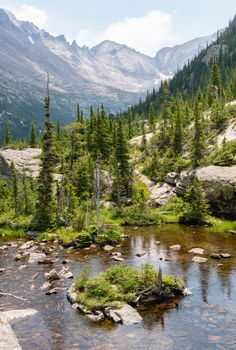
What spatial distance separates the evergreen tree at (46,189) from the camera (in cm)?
6194

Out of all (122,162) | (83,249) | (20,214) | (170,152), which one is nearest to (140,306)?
(83,249)

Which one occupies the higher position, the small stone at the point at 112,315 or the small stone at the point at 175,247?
the small stone at the point at 175,247

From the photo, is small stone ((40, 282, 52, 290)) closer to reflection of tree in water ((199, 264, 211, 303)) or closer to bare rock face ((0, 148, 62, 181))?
reflection of tree in water ((199, 264, 211, 303))

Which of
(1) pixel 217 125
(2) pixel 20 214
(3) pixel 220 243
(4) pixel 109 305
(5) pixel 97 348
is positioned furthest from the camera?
(1) pixel 217 125

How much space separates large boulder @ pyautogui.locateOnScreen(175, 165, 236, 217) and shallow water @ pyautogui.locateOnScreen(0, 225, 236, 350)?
70.4 ft

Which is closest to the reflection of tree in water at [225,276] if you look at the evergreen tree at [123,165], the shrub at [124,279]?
the shrub at [124,279]

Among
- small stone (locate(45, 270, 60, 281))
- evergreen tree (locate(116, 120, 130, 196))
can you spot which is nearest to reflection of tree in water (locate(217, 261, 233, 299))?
small stone (locate(45, 270, 60, 281))

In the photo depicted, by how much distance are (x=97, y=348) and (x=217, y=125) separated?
7349 cm

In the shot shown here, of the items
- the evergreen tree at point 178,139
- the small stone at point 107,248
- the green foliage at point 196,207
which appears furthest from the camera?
the evergreen tree at point 178,139

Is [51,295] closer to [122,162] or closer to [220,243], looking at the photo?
[220,243]

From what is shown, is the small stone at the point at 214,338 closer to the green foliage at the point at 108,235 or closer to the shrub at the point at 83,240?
the green foliage at the point at 108,235

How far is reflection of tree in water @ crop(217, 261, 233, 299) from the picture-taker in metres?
31.0

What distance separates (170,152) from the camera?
89.8m

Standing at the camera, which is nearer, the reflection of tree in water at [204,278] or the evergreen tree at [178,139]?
the reflection of tree in water at [204,278]
